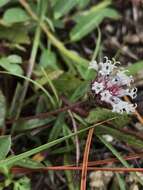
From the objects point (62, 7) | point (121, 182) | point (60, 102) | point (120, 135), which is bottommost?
point (121, 182)

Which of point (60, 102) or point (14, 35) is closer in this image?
point (60, 102)

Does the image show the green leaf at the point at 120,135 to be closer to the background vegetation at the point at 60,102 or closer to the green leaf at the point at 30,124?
the background vegetation at the point at 60,102

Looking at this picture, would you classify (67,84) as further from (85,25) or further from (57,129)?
(85,25)

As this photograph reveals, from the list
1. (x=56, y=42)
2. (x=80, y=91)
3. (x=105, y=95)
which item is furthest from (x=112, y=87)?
(x=56, y=42)

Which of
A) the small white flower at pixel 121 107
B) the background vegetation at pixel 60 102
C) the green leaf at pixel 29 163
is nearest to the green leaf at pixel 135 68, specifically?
the background vegetation at pixel 60 102

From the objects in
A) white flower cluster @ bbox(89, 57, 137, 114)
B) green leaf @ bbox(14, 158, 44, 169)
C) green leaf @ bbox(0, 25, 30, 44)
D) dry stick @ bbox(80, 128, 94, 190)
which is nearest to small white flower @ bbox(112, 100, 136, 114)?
white flower cluster @ bbox(89, 57, 137, 114)

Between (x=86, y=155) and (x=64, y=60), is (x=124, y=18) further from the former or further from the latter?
(x=86, y=155)

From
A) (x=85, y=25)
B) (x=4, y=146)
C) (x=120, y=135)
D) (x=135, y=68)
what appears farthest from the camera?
(x=85, y=25)
